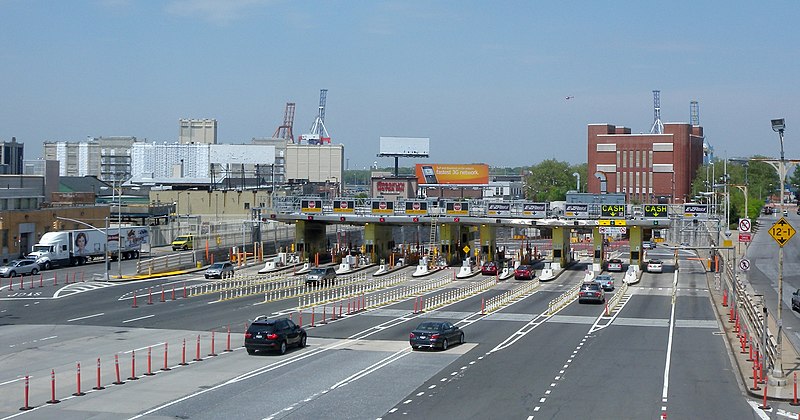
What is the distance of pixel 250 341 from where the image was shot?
3612 cm

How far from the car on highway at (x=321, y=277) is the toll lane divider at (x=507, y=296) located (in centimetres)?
1331

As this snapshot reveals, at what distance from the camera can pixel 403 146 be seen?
165m

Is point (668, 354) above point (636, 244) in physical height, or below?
below

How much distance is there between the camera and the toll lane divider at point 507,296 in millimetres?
55844

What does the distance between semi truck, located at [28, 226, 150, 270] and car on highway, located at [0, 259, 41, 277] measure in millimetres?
1251

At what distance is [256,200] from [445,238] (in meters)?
42.1

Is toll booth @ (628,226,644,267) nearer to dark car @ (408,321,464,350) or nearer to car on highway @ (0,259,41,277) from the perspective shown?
dark car @ (408,321,464,350)

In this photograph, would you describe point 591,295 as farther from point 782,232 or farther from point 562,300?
point 782,232

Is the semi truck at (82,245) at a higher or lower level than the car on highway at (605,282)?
higher

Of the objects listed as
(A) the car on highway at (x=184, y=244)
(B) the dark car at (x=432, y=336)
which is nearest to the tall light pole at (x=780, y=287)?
(B) the dark car at (x=432, y=336)

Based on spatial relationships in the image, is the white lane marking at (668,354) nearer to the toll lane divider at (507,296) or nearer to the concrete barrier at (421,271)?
the toll lane divider at (507,296)

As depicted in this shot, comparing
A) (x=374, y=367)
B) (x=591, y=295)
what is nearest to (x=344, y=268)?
(x=591, y=295)

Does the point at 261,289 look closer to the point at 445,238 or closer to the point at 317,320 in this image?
the point at 317,320

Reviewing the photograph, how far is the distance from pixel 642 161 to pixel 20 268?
12078 cm
